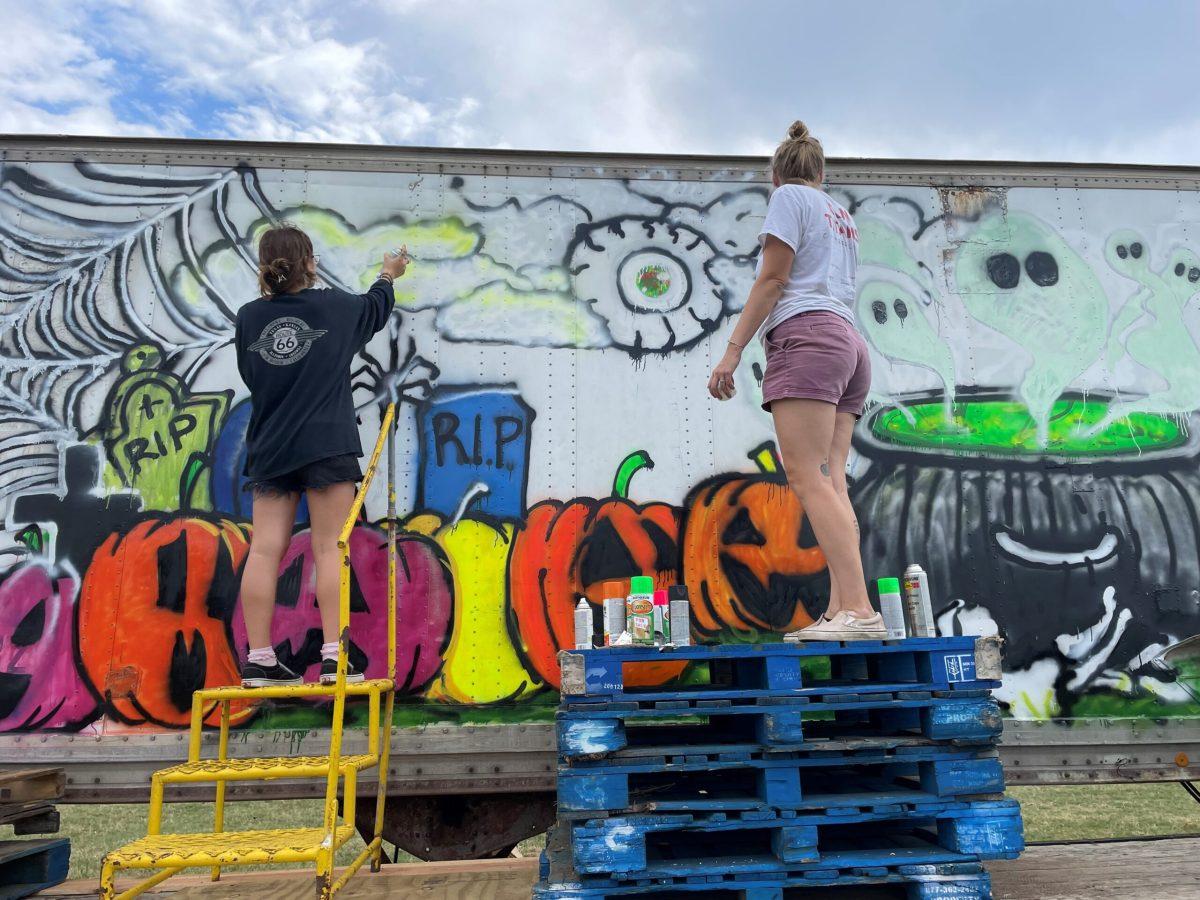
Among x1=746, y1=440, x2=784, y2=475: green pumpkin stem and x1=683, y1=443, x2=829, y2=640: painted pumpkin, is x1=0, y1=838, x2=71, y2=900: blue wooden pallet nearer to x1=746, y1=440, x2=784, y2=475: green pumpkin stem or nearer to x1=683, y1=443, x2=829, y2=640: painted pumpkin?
x1=683, y1=443, x2=829, y2=640: painted pumpkin

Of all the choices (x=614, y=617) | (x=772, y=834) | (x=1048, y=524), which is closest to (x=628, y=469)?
(x=614, y=617)

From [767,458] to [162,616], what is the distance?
3.02 meters

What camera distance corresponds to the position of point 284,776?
2795 millimetres

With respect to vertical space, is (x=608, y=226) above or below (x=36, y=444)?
above

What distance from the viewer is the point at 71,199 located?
3.92 m

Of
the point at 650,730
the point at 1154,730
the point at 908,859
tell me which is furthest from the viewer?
the point at 1154,730

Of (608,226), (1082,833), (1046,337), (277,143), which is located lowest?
(1082,833)

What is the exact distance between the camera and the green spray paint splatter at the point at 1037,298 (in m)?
4.02

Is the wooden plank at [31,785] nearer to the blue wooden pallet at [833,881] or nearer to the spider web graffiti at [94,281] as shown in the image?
the spider web graffiti at [94,281]

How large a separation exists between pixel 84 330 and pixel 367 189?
1598 mm

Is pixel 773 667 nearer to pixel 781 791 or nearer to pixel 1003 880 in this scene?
pixel 781 791

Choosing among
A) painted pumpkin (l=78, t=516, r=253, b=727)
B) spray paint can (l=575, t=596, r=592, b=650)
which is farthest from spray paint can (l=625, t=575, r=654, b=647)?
painted pumpkin (l=78, t=516, r=253, b=727)

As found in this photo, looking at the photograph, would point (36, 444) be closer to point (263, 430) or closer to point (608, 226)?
point (263, 430)

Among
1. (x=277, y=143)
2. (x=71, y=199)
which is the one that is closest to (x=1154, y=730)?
(x=277, y=143)
